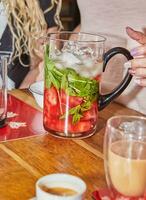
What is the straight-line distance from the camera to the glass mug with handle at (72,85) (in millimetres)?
917

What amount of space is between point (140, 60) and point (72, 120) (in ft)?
0.63

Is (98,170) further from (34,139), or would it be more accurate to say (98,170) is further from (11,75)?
(11,75)

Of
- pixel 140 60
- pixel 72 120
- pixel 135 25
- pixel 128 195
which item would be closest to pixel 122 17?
pixel 135 25

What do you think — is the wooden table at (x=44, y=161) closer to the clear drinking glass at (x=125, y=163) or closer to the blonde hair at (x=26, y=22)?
the clear drinking glass at (x=125, y=163)

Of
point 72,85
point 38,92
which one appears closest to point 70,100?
point 72,85

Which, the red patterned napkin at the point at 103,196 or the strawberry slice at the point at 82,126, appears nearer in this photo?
the red patterned napkin at the point at 103,196

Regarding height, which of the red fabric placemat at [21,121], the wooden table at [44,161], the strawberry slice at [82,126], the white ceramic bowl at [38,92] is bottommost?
the wooden table at [44,161]

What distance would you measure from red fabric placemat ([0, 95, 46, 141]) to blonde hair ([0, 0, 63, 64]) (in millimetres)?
327

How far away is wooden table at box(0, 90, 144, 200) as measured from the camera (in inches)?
30.1

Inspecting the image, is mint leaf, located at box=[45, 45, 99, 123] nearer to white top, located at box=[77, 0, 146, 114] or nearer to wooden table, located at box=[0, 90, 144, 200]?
wooden table, located at box=[0, 90, 144, 200]

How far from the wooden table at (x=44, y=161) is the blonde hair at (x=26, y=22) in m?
0.55

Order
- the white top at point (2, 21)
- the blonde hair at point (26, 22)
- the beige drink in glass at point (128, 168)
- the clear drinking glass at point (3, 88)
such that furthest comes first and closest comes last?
1. the white top at point (2, 21)
2. the blonde hair at point (26, 22)
3. the clear drinking glass at point (3, 88)
4. the beige drink in glass at point (128, 168)

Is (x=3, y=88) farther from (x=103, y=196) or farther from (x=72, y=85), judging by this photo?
(x=103, y=196)

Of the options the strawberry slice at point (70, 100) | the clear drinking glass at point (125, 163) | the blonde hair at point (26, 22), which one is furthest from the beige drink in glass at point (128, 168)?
the blonde hair at point (26, 22)
